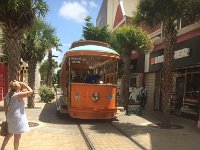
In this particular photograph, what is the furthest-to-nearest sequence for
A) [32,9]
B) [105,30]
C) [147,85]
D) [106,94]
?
[105,30], [147,85], [106,94], [32,9]

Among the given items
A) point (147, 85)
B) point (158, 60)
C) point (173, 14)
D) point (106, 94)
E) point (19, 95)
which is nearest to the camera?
point (19, 95)

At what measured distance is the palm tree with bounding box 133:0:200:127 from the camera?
14867mm

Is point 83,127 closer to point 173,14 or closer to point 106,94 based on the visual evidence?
point 106,94

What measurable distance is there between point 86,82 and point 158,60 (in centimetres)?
806

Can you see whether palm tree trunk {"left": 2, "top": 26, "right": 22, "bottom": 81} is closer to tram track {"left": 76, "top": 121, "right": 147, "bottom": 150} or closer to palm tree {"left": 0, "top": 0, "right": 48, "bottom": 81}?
palm tree {"left": 0, "top": 0, "right": 48, "bottom": 81}

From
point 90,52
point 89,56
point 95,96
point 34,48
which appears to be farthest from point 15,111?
point 34,48

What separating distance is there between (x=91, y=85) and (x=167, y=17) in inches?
171

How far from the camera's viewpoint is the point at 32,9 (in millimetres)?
13836

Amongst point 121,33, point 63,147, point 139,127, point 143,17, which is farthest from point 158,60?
point 63,147

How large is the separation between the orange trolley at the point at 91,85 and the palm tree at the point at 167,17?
2225 mm

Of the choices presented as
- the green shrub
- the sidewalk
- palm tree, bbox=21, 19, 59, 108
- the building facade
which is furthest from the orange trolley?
the green shrub

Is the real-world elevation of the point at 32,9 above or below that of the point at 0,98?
above

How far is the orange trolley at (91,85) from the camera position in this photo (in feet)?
51.8

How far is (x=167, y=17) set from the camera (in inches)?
595
